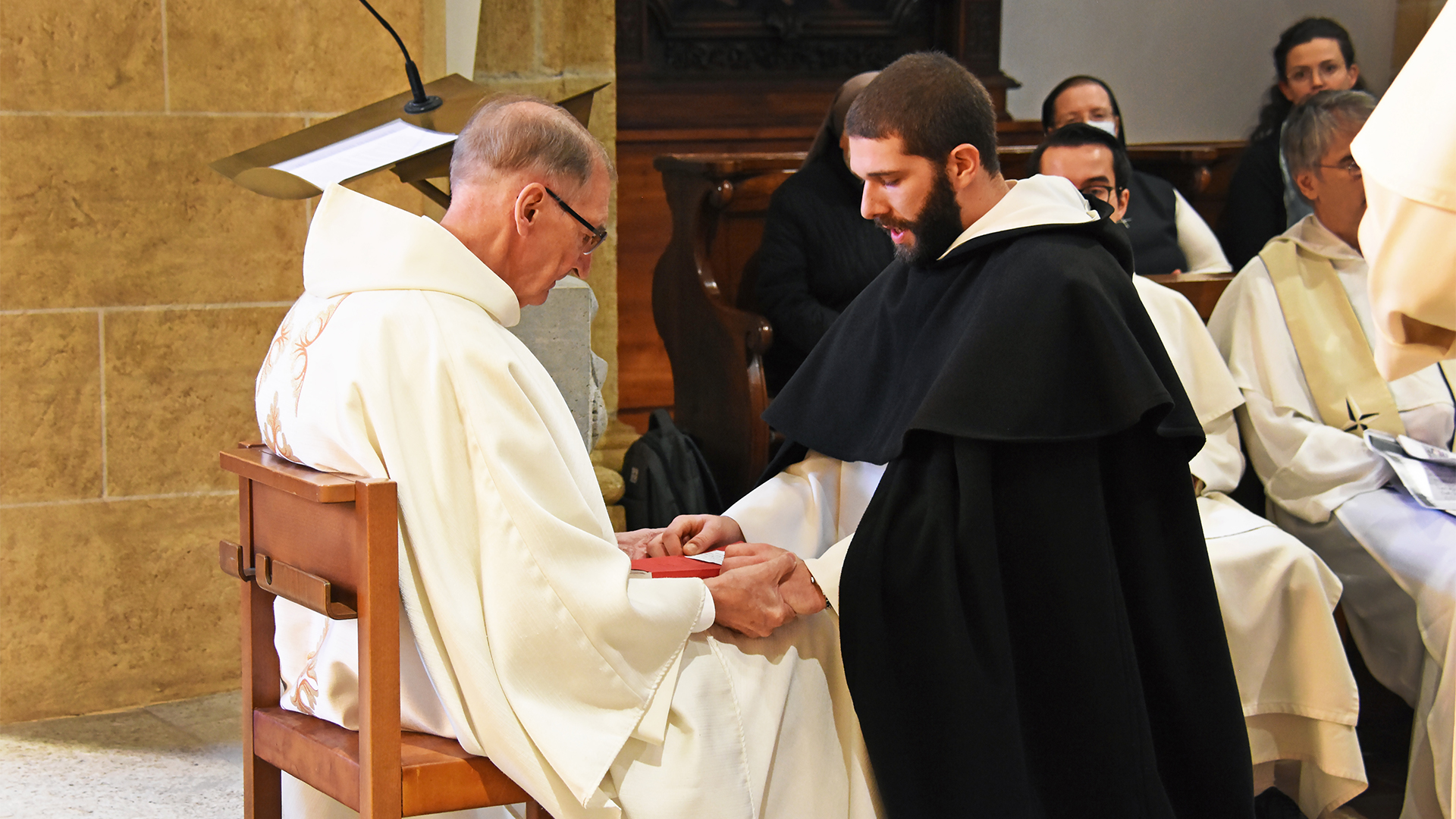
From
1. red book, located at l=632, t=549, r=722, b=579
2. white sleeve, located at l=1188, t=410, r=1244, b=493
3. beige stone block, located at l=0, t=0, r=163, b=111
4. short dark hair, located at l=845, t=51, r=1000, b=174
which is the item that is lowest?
red book, located at l=632, t=549, r=722, b=579

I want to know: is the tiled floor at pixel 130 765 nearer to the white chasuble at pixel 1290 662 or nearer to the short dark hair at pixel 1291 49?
the white chasuble at pixel 1290 662

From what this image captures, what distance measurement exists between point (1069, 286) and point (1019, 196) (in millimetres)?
248

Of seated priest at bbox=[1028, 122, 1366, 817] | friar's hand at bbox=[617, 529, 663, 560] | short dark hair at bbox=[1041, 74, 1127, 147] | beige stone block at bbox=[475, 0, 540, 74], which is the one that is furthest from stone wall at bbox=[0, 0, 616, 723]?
seated priest at bbox=[1028, 122, 1366, 817]

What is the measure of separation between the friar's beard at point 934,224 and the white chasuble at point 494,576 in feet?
2.84

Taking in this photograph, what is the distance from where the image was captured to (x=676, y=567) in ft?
7.90

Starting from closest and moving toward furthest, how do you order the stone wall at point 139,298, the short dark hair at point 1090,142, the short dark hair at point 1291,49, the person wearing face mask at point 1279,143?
the stone wall at point 139,298
the short dark hair at point 1090,142
the person wearing face mask at point 1279,143
the short dark hair at point 1291,49

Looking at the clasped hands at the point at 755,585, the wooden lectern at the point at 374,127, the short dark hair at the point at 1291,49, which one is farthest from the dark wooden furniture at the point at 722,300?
the clasped hands at the point at 755,585

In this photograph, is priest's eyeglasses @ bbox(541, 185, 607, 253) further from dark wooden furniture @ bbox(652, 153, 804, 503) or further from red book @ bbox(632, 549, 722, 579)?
dark wooden furniture @ bbox(652, 153, 804, 503)

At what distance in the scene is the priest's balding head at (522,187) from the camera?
2197 mm

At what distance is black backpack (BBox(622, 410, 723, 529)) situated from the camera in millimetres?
4215

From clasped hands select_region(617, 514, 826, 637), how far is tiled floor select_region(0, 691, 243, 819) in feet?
4.62

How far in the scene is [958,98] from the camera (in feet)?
8.49

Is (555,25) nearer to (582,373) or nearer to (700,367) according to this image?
(700,367)

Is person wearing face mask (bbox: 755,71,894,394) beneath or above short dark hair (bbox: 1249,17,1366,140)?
beneath
